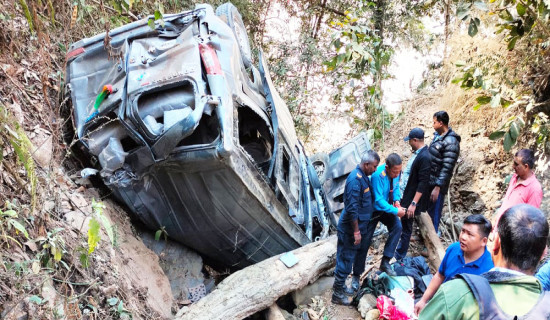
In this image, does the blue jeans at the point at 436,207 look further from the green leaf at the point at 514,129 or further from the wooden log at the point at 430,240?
the green leaf at the point at 514,129

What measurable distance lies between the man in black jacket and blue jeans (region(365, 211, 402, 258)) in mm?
253

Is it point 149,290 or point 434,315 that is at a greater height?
point 434,315

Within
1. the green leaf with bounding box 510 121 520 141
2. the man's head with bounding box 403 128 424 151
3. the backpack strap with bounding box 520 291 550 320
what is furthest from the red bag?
the backpack strap with bounding box 520 291 550 320

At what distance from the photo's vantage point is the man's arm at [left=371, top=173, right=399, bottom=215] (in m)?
3.99

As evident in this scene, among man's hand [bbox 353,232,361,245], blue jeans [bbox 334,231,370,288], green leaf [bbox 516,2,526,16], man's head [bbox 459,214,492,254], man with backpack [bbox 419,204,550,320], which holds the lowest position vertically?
blue jeans [bbox 334,231,370,288]

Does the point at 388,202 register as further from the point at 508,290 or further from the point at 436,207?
the point at 508,290

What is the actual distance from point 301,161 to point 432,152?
1.40 meters

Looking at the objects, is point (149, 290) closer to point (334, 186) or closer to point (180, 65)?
point (180, 65)

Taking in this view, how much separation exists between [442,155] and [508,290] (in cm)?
324

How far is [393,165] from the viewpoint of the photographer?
3980mm

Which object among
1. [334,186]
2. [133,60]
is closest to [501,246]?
[133,60]

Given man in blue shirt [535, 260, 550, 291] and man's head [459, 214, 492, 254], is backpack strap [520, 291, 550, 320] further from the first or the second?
man's head [459, 214, 492, 254]

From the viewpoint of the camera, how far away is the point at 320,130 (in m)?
9.30

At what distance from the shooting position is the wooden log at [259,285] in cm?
352
